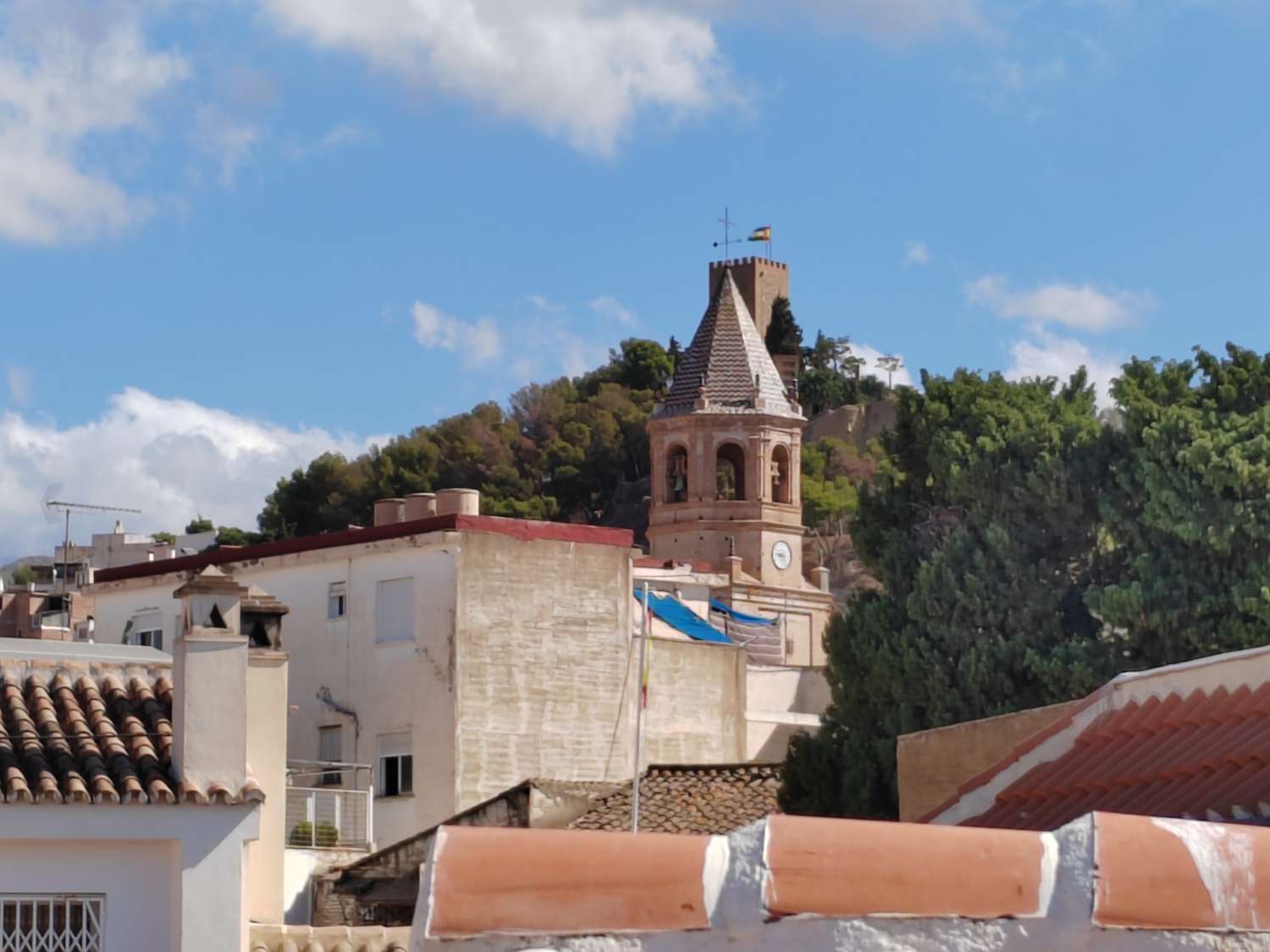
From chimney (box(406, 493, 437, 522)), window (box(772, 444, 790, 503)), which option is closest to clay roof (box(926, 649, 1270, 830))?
chimney (box(406, 493, 437, 522))

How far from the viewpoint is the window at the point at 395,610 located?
113 ft

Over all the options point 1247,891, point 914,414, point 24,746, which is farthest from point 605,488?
point 1247,891

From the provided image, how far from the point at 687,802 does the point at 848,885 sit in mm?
26509

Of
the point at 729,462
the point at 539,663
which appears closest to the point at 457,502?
the point at 539,663

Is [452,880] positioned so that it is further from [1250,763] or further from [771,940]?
[1250,763]

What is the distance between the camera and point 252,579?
3675cm

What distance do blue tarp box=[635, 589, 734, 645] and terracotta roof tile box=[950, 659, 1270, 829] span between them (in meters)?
29.6

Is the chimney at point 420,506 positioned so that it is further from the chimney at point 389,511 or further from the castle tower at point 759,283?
the castle tower at point 759,283

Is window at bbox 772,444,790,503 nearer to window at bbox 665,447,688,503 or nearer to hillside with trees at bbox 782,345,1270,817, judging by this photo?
window at bbox 665,447,688,503

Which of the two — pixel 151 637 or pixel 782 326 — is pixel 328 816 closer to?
pixel 151 637

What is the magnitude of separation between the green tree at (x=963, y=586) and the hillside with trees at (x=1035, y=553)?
4cm

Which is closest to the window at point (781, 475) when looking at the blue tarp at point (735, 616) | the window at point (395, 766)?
the blue tarp at point (735, 616)

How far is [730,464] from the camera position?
93312 millimetres

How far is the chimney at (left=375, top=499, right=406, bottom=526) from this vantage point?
42.0 m
